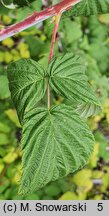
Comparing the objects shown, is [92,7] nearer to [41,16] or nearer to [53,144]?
[41,16]

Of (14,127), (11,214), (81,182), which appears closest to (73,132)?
(11,214)

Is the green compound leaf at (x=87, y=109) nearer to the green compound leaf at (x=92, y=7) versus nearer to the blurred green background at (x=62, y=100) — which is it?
the green compound leaf at (x=92, y=7)

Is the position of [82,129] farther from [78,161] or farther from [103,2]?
[103,2]

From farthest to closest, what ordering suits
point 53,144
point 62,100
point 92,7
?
point 62,100 → point 92,7 → point 53,144

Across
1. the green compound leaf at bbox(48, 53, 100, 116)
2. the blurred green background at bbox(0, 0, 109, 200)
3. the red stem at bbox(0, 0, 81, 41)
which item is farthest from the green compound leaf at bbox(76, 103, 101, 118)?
the blurred green background at bbox(0, 0, 109, 200)

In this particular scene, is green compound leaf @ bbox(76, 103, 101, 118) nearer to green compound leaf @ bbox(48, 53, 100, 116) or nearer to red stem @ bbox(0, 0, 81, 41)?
green compound leaf @ bbox(48, 53, 100, 116)

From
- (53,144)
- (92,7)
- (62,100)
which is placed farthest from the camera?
(62,100)

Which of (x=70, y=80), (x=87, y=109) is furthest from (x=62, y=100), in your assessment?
(x=70, y=80)

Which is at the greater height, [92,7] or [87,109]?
[92,7]
